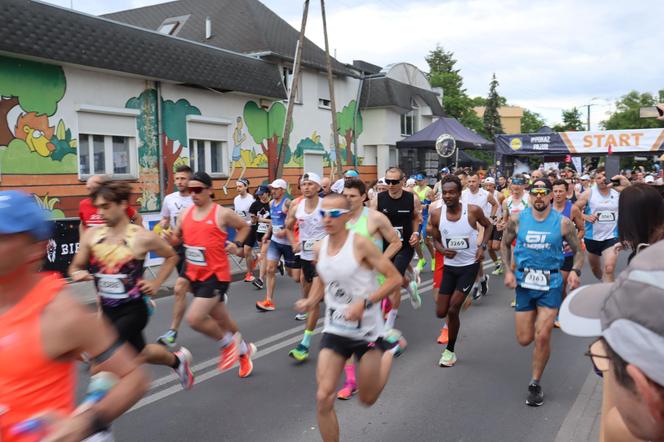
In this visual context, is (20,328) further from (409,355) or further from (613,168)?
(613,168)

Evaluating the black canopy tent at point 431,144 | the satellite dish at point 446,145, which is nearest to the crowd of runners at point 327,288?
the satellite dish at point 446,145

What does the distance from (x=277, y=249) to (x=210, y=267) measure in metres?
3.32

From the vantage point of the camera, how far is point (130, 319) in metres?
4.83

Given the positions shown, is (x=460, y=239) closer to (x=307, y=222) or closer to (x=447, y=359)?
(x=447, y=359)

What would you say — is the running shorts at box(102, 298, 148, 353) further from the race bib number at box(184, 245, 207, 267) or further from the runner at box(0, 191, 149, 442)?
the runner at box(0, 191, 149, 442)

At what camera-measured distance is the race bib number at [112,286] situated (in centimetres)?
479

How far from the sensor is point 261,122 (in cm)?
2111

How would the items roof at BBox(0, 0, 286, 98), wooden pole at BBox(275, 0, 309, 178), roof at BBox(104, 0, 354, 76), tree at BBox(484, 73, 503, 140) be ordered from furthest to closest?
tree at BBox(484, 73, 503, 140)
roof at BBox(104, 0, 354, 76)
wooden pole at BBox(275, 0, 309, 178)
roof at BBox(0, 0, 286, 98)

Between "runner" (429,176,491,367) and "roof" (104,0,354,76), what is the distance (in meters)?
15.4

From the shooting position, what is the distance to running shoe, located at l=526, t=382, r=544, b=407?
5.31 meters

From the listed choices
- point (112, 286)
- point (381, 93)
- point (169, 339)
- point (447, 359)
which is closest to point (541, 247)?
point (447, 359)

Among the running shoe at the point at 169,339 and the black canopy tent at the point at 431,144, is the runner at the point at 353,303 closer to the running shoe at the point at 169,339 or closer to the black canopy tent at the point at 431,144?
the running shoe at the point at 169,339

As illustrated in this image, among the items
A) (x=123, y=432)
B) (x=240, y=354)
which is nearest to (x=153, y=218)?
(x=240, y=354)

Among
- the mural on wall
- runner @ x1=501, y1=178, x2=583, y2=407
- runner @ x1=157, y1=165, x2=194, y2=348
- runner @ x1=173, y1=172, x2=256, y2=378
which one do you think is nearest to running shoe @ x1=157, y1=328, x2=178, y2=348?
runner @ x1=157, y1=165, x2=194, y2=348
